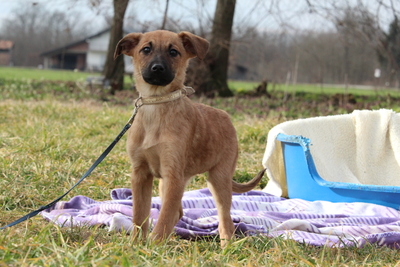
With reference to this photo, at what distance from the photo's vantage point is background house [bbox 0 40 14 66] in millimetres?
63566

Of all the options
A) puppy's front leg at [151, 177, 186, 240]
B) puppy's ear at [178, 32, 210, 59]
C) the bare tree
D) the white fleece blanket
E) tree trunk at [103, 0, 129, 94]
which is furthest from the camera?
the bare tree

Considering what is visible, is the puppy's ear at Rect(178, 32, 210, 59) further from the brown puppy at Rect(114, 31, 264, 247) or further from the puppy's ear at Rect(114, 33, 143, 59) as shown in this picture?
the puppy's ear at Rect(114, 33, 143, 59)

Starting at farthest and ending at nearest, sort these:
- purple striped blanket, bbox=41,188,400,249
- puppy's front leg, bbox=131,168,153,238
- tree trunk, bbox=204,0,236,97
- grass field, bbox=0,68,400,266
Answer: tree trunk, bbox=204,0,236,97, purple striped blanket, bbox=41,188,400,249, puppy's front leg, bbox=131,168,153,238, grass field, bbox=0,68,400,266

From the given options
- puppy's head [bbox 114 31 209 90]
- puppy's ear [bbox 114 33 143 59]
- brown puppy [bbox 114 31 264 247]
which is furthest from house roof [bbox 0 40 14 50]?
brown puppy [bbox 114 31 264 247]

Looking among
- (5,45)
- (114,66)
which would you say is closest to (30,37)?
(5,45)

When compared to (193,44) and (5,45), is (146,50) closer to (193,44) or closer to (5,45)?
(193,44)

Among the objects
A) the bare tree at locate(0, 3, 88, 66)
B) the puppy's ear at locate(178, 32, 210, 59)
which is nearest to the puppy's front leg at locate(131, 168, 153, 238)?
the puppy's ear at locate(178, 32, 210, 59)

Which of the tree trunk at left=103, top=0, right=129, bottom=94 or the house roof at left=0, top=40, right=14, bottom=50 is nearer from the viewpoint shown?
the tree trunk at left=103, top=0, right=129, bottom=94

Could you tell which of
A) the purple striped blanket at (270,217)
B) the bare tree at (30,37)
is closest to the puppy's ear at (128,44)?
the purple striped blanket at (270,217)

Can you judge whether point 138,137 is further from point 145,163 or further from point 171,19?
point 171,19

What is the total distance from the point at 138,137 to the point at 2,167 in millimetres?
2224

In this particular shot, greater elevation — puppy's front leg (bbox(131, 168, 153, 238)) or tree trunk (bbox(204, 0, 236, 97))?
tree trunk (bbox(204, 0, 236, 97))

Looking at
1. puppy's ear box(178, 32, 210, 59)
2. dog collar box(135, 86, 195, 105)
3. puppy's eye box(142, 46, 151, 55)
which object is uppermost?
puppy's ear box(178, 32, 210, 59)

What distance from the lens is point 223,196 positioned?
315cm
